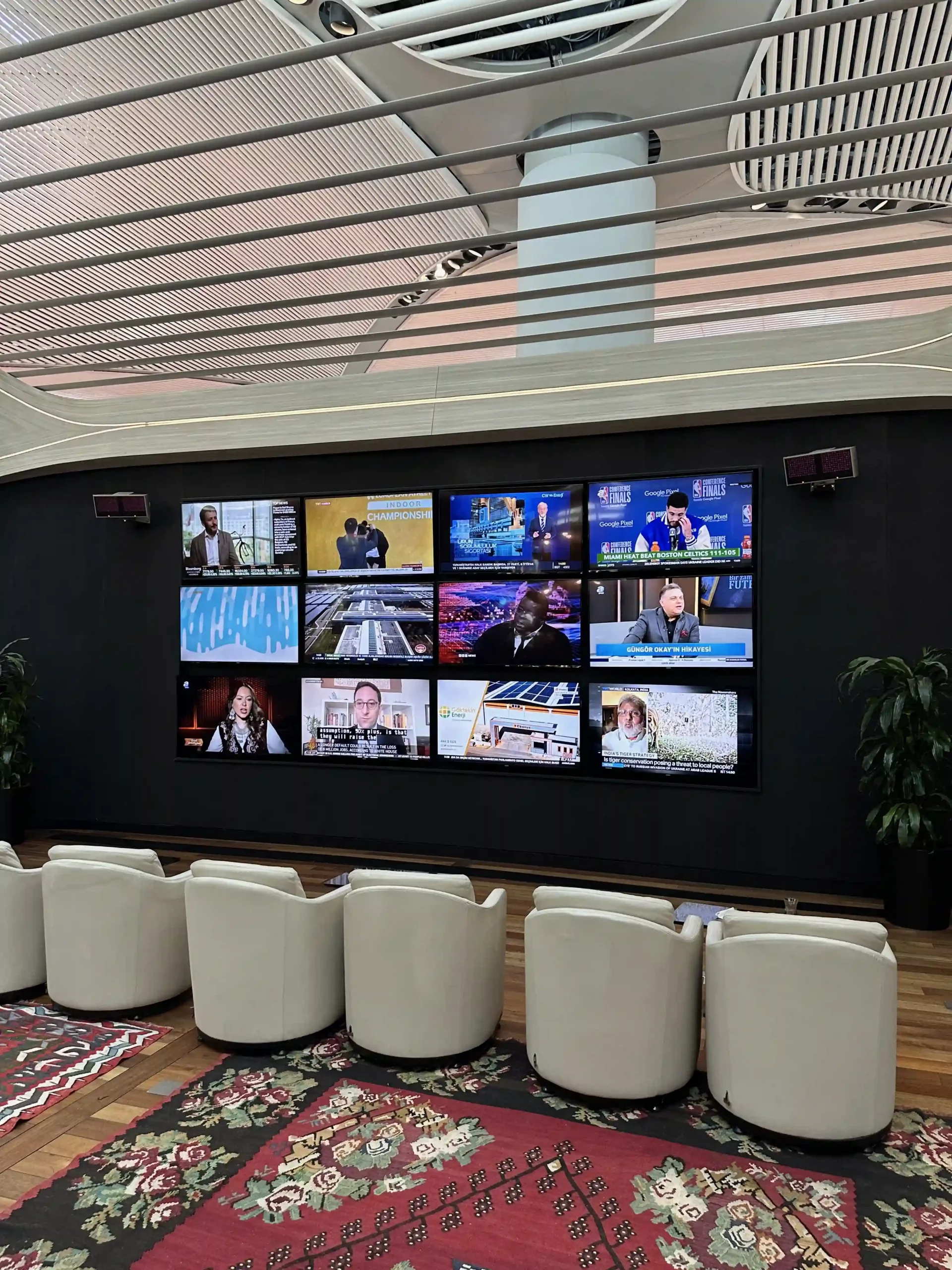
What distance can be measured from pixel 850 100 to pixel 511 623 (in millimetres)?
5803

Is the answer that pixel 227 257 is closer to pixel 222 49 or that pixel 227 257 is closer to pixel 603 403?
pixel 222 49

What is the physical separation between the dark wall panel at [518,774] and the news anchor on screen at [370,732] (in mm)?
232

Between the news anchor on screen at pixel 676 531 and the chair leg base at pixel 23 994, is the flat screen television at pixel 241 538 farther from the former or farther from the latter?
the chair leg base at pixel 23 994

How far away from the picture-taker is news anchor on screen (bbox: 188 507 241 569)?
861cm

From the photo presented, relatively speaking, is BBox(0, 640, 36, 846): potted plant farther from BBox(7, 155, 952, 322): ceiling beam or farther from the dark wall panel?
BBox(7, 155, 952, 322): ceiling beam

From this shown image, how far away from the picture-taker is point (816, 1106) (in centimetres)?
342

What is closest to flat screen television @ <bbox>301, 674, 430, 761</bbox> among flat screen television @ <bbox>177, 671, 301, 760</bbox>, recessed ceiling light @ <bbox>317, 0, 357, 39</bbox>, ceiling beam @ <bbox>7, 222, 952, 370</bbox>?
flat screen television @ <bbox>177, 671, 301, 760</bbox>

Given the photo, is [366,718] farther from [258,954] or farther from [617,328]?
[617,328]

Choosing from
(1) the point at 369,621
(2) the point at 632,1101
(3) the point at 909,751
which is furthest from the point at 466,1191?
(1) the point at 369,621

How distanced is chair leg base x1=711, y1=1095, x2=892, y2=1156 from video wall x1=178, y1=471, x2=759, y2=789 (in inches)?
147

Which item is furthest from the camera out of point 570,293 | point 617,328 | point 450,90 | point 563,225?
point 617,328

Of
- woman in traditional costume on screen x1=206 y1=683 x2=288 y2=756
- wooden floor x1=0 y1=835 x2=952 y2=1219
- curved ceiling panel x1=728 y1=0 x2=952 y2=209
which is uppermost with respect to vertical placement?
curved ceiling panel x1=728 y1=0 x2=952 y2=209

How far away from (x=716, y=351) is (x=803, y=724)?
2904 mm

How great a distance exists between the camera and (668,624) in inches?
286
